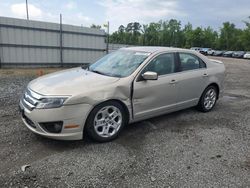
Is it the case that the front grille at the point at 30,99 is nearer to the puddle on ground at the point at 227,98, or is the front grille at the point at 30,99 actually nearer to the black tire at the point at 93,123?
the black tire at the point at 93,123

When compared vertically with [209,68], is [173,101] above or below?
below

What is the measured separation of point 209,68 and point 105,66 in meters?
2.50

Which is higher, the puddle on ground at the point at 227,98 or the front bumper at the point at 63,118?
the front bumper at the point at 63,118

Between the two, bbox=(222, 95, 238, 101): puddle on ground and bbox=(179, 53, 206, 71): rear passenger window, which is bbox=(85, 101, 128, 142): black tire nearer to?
bbox=(179, 53, 206, 71): rear passenger window

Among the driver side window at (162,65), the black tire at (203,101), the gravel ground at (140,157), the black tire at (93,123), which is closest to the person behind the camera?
the gravel ground at (140,157)

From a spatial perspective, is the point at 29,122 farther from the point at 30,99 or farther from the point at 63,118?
the point at 63,118

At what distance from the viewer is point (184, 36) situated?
240 feet

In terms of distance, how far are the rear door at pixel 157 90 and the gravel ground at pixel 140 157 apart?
39 centimetres

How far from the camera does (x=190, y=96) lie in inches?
205

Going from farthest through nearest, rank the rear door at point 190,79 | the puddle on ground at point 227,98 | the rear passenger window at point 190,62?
1. the puddle on ground at point 227,98
2. the rear passenger window at point 190,62
3. the rear door at point 190,79

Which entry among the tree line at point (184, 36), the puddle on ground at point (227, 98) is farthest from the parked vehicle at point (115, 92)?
the tree line at point (184, 36)

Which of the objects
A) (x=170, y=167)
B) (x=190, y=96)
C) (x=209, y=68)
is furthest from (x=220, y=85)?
(x=170, y=167)

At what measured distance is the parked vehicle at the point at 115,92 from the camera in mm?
3475

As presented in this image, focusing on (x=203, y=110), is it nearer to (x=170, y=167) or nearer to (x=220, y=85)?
(x=220, y=85)
